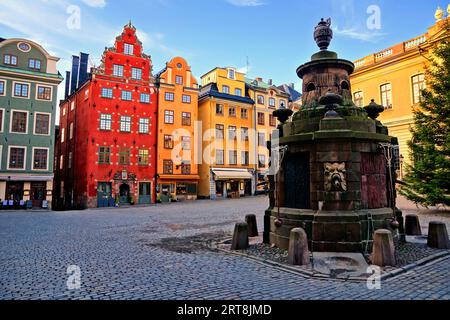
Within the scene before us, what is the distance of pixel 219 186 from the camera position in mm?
43375

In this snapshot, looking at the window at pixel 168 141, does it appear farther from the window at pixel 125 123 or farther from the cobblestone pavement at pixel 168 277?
the cobblestone pavement at pixel 168 277

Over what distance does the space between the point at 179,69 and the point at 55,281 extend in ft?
123

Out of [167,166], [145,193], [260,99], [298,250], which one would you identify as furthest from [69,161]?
[298,250]

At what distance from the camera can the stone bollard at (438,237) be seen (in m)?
9.23

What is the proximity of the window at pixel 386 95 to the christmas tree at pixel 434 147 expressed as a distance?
13.4 m

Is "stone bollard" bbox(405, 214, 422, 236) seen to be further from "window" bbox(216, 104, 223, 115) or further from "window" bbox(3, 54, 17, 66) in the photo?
"window" bbox(3, 54, 17, 66)

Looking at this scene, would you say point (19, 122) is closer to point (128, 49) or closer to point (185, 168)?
point (128, 49)

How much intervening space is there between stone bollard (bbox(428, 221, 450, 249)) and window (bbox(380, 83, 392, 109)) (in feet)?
87.0

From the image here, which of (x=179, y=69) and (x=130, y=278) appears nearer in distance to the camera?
(x=130, y=278)

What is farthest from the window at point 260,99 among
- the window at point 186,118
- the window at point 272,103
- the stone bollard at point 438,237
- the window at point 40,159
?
the stone bollard at point 438,237

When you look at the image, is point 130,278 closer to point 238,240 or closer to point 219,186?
point 238,240

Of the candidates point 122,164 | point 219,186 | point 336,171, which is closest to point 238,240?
point 336,171

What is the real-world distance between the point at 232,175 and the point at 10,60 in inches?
1065
